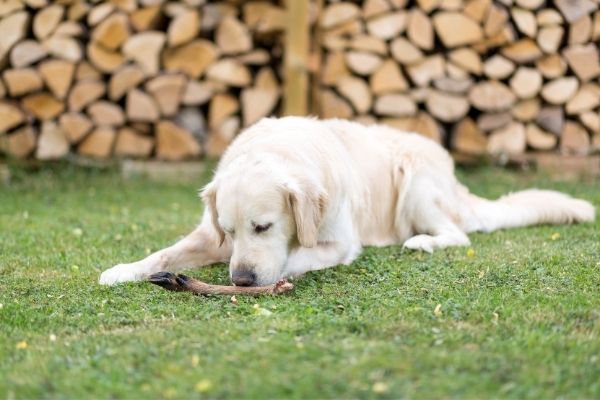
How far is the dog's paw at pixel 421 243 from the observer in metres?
4.54

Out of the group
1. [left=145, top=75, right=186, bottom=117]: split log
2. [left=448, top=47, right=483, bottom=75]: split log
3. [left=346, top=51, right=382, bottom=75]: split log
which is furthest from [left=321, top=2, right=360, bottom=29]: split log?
[left=145, top=75, right=186, bottom=117]: split log

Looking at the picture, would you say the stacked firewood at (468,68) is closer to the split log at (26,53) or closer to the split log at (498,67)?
the split log at (498,67)

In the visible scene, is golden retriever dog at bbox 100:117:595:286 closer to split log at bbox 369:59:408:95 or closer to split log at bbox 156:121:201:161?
split log at bbox 369:59:408:95

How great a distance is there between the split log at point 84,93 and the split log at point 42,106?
105 millimetres

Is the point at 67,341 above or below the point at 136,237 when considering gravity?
above

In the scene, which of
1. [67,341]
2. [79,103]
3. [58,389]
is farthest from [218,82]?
[58,389]

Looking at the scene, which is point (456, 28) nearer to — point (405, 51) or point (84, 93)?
point (405, 51)

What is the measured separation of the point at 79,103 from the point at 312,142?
363 cm

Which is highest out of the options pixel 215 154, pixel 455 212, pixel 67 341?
pixel 67 341

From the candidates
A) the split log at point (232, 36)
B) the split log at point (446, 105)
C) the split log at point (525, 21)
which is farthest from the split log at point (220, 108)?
the split log at point (525, 21)

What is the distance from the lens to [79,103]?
7355 mm

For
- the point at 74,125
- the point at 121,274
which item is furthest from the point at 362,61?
the point at 121,274

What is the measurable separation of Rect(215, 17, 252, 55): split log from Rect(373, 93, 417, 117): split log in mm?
1226

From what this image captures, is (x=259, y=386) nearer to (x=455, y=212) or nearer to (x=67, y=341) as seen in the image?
(x=67, y=341)
